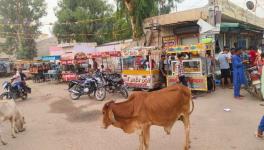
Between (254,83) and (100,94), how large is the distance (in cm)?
621

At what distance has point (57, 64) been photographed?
23188 millimetres

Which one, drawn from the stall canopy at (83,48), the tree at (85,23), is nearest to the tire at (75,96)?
the stall canopy at (83,48)

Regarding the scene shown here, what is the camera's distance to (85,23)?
1291 inches

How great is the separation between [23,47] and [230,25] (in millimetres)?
31958

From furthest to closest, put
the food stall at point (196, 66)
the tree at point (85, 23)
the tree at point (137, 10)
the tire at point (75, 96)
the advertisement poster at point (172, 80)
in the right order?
→ the tree at point (85, 23) → the tree at point (137, 10) → the tire at point (75, 96) → the advertisement poster at point (172, 80) → the food stall at point (196, 66)

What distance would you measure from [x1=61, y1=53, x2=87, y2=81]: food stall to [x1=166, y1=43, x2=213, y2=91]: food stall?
9.14m

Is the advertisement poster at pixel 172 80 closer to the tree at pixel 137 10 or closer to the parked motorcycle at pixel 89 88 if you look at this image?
the parked motorcycle at pixel 89 88

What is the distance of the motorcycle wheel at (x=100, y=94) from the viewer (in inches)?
478

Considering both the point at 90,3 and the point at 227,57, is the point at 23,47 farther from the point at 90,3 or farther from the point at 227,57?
the point at 227,57

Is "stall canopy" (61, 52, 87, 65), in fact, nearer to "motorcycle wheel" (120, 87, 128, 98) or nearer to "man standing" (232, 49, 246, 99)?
"motorcycle wheel" (120, 87, 128, 98)

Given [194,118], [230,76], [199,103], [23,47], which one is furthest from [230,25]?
[23,47]

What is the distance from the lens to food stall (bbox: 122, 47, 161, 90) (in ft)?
40.4

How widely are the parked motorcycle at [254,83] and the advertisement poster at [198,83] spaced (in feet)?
5.31

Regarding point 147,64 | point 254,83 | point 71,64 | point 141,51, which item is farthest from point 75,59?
point 254,83
